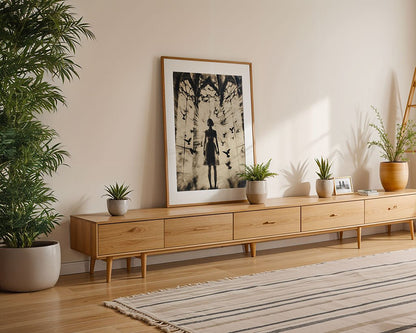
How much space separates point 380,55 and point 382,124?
2.34 feet

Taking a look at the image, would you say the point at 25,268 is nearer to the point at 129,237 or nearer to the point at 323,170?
the point at 129,237

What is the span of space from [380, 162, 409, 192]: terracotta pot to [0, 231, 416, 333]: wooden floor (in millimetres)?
516

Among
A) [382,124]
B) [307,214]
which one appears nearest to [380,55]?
[382,124]

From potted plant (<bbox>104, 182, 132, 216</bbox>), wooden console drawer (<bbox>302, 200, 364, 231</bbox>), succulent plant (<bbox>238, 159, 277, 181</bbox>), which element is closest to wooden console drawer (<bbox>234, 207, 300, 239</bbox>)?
wooden console drawer (<bbox>302, 200, 364, 231</bbox>)

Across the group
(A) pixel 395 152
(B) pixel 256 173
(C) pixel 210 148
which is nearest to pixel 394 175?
(A) pixel 395 152

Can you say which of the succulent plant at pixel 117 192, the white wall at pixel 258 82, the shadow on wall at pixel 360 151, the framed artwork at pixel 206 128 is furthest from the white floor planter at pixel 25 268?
the shadow on wall at pixel 360 151

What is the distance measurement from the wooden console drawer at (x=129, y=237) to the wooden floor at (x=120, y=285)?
0.23 m

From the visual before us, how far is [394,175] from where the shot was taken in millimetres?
5676

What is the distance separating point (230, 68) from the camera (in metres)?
4.96

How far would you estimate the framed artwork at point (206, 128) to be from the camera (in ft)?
15.2

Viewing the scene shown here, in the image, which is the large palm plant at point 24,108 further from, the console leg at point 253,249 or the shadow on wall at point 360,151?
the shadow on wall at point 360,151

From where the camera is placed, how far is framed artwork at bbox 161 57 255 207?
4625 mm

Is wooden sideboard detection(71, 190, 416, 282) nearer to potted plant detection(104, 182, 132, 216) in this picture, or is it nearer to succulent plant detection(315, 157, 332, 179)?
potted plant detection(104, 182, 132, 216)

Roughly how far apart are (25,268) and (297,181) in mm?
2711
